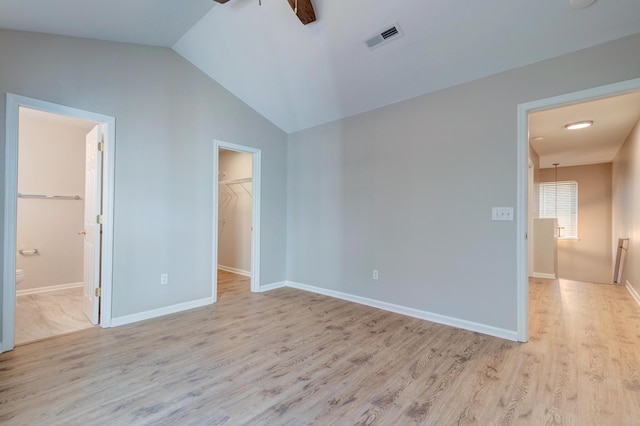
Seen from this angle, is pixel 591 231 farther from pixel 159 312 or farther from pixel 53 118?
pixel 53 118

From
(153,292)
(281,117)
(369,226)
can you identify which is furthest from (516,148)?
(153,292)

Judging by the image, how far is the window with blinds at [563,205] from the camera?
7353 mm

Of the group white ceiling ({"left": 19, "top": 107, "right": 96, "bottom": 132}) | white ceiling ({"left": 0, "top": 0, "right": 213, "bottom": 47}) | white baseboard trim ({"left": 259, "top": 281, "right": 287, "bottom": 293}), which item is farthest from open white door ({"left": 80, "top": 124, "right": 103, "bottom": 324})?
white baseboard trim ({"left": 259, "top": 281, "right": 287, "bottom": 293})

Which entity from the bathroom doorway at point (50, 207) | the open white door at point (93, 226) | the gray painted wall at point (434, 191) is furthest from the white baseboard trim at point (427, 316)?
the bathroom doorway at point (50, 207)

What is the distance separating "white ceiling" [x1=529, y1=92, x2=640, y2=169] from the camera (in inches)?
137

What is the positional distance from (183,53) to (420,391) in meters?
4.11

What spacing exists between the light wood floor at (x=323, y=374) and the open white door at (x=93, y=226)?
14.4 inches

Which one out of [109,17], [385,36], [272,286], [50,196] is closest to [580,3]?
[385,36]

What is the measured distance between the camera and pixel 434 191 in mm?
3148

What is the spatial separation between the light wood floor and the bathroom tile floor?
0.25 metres

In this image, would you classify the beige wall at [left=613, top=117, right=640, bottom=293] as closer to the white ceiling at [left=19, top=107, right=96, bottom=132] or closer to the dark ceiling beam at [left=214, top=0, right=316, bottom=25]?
the dark ceiling beam at [left=214, top=0, right=316, bottom=25]

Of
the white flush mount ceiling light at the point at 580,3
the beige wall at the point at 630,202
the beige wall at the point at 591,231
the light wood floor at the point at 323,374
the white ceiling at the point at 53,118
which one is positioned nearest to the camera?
the light wood floor at the point at 323,374

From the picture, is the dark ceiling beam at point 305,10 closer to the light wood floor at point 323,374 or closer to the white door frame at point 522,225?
the white door frame at point 522,225

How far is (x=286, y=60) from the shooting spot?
328cm
